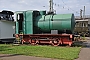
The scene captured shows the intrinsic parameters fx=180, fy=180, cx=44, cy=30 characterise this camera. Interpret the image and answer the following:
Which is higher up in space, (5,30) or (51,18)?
(51,18)

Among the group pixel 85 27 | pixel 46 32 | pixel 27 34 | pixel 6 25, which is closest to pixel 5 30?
pixel 6 25

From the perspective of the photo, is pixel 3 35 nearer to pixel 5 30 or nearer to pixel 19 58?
pixel 5 30

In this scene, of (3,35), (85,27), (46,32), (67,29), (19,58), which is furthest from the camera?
(85,27)

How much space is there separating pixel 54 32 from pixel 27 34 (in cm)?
266

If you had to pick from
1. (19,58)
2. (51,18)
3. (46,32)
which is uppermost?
(51,18)

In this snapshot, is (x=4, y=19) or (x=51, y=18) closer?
(x=51, y=18)

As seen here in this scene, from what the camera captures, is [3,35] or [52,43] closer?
[52,43]

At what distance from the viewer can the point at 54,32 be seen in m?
16.4

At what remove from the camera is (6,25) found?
1891 cm

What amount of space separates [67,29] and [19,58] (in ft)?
25.0

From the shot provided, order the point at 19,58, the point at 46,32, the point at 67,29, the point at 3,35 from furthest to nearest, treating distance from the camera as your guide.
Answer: the point at 3,35 → the point at 46,32 → the point at 67,29 → the point at 19,58

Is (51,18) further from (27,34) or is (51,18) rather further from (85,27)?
(85,27)

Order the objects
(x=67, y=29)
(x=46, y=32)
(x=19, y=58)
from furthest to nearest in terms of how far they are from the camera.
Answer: (x=46, y=32)
(x=67, y=29)
(x=19, y=58)

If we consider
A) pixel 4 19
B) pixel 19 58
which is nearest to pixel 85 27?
pixel 4 19
